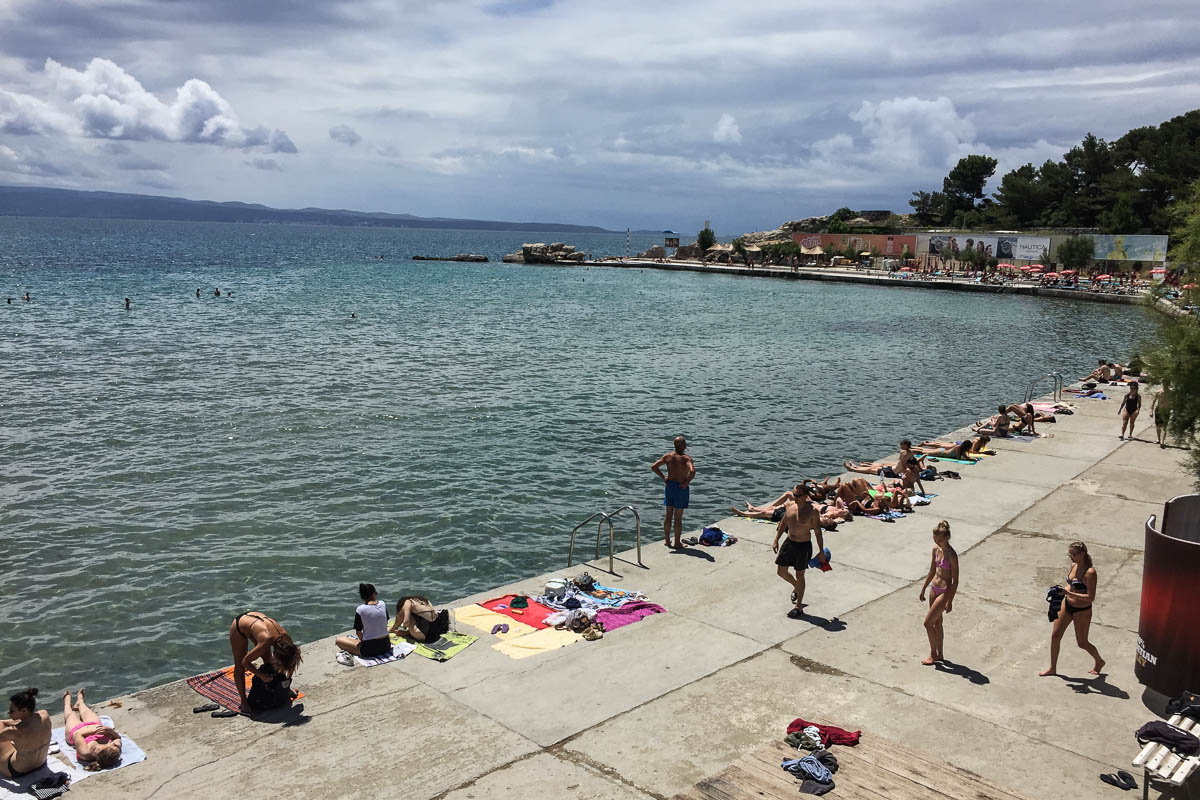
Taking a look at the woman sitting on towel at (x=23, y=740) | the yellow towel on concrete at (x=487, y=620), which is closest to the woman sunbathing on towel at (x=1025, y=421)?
the yellow towel on concrete at (x=487, y=620)

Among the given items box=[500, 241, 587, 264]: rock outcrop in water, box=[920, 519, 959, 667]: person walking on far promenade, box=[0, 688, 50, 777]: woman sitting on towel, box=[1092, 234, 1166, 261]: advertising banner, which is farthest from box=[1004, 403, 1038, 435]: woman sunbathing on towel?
box=[500, 241, 587, 264]: rock outcrop in water

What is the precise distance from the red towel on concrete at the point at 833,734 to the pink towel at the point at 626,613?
10.8 ft

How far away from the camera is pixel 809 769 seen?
6.89m

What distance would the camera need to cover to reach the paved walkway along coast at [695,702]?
24.5ft

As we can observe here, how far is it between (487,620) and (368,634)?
5.63ft

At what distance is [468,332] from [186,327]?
15053 millimetres

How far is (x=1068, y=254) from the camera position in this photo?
79.9 metres

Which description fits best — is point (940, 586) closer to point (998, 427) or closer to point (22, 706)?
point (22, 706)

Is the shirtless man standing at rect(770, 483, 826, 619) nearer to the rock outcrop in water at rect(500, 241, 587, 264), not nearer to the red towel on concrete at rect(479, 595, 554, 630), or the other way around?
the red towel on concrete at rect(479, 595, 554, 630)

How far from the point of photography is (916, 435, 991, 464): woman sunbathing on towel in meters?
20.4

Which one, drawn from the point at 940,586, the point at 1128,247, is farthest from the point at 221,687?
the point at 1128,247

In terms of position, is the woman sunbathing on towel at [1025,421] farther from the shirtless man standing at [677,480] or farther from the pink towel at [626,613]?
the pink towel at [626,613]

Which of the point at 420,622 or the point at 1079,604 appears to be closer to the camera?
the point at 1079,604

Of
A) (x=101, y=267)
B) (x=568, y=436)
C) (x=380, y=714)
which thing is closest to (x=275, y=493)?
(x=568, y=436)
